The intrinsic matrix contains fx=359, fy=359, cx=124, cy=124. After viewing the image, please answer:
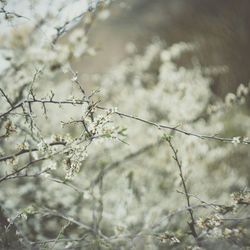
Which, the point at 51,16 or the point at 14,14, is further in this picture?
the point at 51,16

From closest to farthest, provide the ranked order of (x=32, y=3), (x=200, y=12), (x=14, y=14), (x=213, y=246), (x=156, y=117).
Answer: (x=14, y=14) < (x=213, y=246) < (x=32, y=3) < (x=156, y=117) < (x=200, y=12)

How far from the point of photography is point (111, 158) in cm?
475

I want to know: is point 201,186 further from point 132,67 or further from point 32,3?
point 132,67

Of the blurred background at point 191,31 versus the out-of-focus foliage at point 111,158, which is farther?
the blurred background at point 191,31

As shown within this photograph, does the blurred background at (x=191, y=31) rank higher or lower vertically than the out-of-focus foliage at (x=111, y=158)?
higher

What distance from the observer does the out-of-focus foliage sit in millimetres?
1959

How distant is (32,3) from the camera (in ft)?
9.78

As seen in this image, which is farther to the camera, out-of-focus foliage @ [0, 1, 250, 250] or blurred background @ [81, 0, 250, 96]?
blurred background @ [81, 0, 250, 96]

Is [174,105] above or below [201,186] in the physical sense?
above

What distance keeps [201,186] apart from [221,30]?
12.4 feet

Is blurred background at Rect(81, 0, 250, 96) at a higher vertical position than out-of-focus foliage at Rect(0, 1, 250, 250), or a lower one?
higher

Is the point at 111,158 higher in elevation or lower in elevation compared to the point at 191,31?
lower

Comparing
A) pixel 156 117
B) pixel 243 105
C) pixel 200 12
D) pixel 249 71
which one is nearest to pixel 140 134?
pixel 156 117

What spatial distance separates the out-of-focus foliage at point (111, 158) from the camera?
6.43 feet
